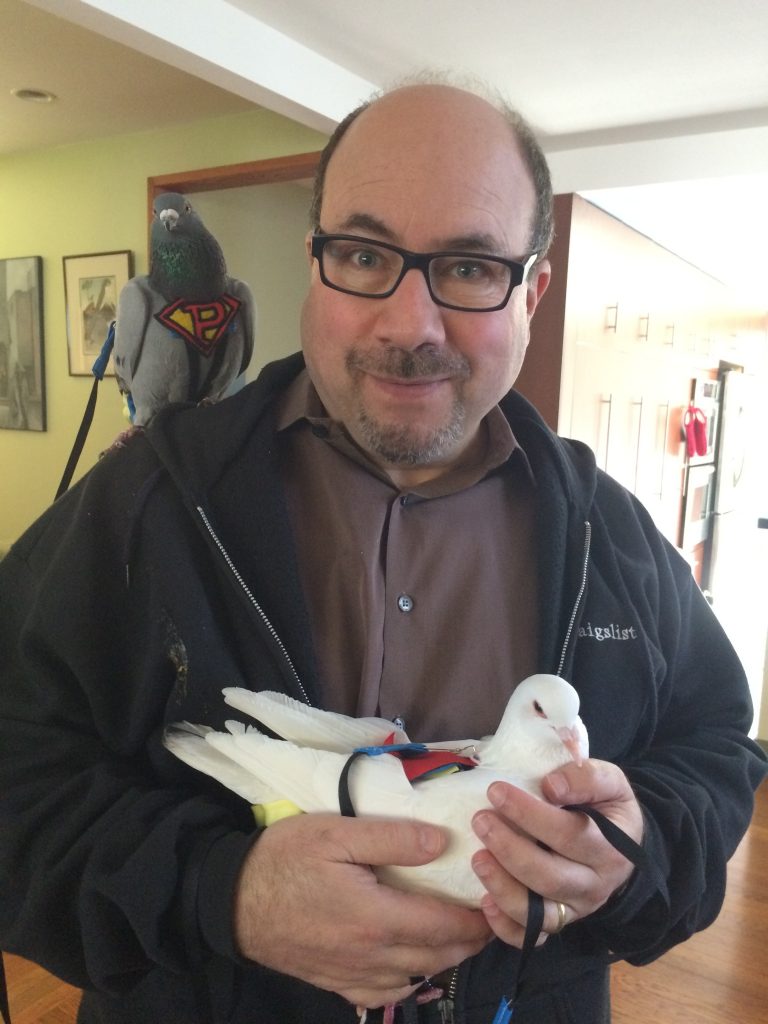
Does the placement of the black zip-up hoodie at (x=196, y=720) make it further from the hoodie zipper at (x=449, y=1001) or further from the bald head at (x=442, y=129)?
the bald head at (x=442, y=129)

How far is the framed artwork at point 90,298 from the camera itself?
357 centimetres

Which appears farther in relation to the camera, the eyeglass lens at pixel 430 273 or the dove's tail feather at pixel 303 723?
the eyeglass lens at pixel 430 273

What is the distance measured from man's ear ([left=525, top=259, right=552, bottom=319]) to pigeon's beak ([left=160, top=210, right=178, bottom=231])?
766 millimetres

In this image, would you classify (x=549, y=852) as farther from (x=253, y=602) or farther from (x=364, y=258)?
(x=364, y=258)

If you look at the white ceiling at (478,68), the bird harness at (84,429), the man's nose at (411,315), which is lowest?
the bird harness at (84,429)

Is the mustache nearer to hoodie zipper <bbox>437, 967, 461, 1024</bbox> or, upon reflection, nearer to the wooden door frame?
hoodie zipper <bbox>437, 967, 461, 1024</bbox>

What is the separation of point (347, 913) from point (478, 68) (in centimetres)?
263

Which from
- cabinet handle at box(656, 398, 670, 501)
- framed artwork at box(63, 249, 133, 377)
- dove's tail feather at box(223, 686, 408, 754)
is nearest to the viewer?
dove's tail feather at box(223, 686, 408, 754)

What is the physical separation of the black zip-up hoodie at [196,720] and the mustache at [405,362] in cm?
14

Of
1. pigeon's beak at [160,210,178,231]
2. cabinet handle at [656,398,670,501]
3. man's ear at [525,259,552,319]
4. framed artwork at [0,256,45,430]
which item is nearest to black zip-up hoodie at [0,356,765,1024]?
man's ear at [525,259,552,319]

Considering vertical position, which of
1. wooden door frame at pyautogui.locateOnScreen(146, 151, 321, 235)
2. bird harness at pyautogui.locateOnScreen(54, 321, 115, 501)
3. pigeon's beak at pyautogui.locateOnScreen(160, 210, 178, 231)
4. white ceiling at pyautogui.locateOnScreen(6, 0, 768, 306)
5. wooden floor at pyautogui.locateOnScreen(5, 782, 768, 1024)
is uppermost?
white ceiling at pyautogui.locateOnScreen(6, 0, 768, 306)

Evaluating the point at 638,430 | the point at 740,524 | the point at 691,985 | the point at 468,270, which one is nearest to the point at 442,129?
the point at 468,270

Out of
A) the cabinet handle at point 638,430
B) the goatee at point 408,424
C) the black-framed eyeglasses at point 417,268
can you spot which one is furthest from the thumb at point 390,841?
the cabinet handle at point 638,430

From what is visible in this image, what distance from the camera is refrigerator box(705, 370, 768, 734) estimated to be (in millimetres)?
5516
